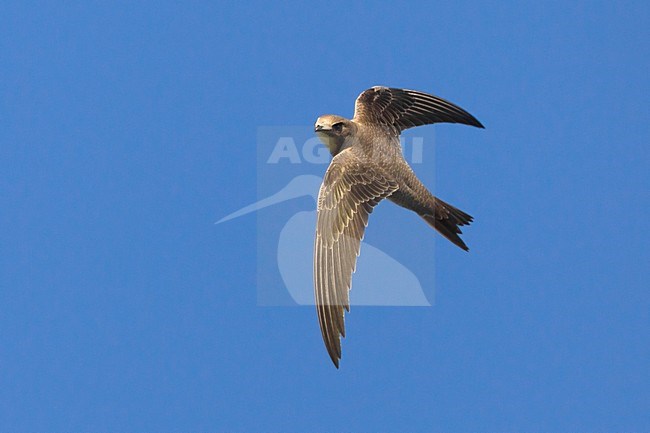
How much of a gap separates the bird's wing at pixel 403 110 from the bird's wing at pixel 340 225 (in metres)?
0.44

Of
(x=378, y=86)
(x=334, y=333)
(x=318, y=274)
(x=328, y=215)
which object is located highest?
(x=378, y=86)

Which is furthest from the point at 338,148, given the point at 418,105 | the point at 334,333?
the point at 334,333

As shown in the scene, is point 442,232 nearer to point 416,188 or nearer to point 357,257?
point 416,188

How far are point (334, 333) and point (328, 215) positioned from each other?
73cm

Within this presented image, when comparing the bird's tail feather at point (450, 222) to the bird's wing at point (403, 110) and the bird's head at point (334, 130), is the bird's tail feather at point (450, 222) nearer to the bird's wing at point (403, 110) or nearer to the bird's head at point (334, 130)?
the bird's wing at point (403, 110)

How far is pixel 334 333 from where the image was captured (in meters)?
5.14

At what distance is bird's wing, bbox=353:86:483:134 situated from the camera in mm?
5977

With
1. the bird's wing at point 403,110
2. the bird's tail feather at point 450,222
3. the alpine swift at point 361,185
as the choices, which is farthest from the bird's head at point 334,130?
the bird's tail feather at point 450,222

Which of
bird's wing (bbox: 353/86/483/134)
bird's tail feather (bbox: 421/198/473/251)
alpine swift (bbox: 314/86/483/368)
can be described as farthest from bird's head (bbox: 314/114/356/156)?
bird's tail feather (bbox: 421/198/473/251)

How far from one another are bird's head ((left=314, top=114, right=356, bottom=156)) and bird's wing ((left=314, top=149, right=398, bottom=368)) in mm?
86

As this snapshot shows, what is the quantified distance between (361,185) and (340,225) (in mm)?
277

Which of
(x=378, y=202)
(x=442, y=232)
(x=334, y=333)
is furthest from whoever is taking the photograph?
(x=442, y=232)

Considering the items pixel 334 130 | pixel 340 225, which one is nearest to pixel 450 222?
pixel 340 225

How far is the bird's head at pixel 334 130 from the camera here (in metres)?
5.59
